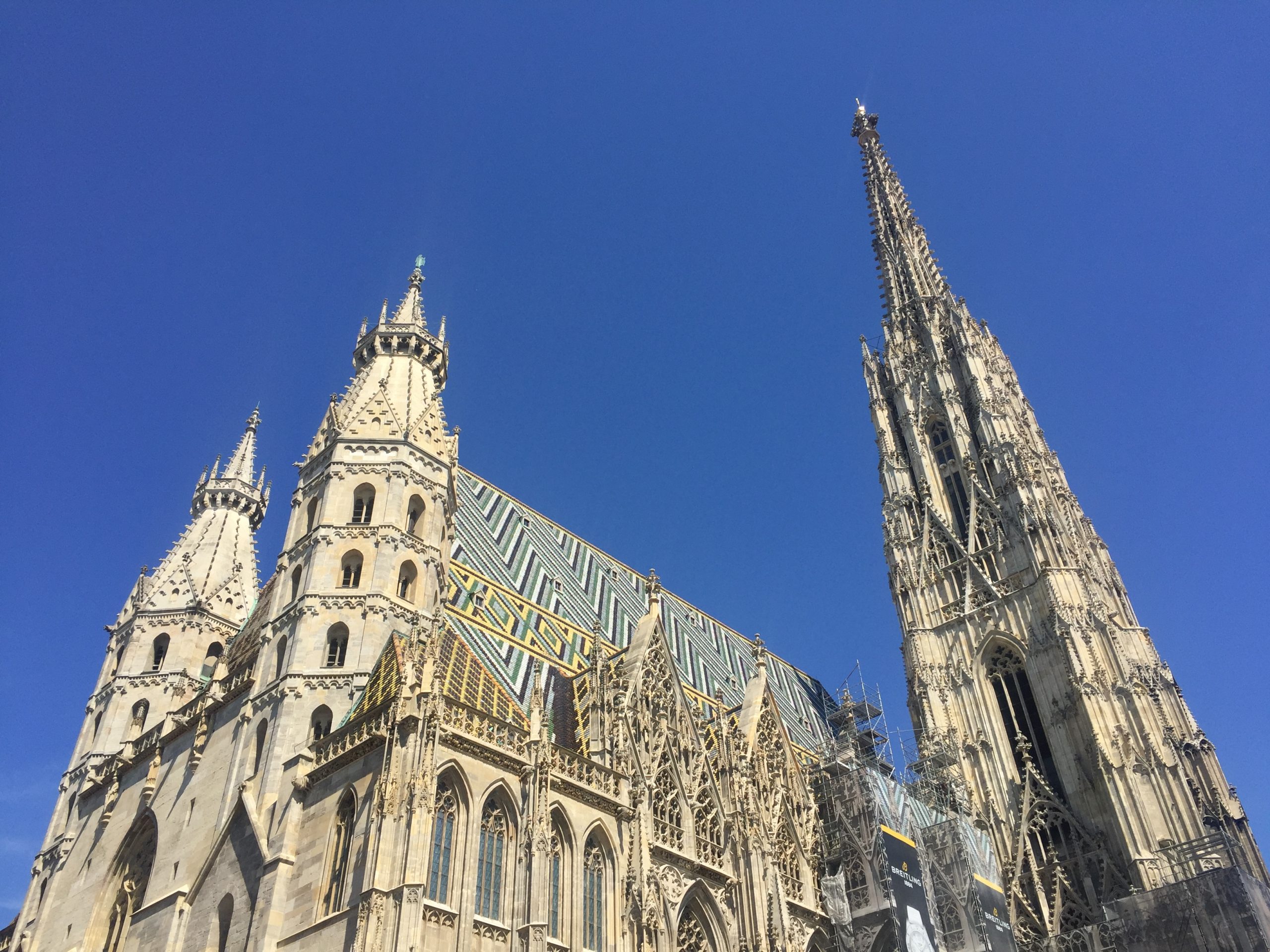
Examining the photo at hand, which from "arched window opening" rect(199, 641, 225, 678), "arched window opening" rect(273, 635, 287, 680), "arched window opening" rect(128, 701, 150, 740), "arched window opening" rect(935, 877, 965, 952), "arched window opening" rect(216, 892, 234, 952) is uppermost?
"arched window opening" rect(199, 641, 225, 678)

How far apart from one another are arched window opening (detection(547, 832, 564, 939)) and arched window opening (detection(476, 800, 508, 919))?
103cm

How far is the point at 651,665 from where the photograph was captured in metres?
28.5

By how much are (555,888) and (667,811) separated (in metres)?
4.75

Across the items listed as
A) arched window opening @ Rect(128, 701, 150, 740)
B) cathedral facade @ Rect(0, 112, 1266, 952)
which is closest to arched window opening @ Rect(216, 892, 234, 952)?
cathedral facade @ Rect(0, 112, 1266, 952)

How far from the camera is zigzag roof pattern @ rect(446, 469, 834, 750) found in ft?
96.3

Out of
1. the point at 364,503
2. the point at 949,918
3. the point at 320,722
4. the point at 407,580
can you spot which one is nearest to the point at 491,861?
the point at 320,722

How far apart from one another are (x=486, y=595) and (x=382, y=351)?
844cm

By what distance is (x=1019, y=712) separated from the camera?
37.9 meters

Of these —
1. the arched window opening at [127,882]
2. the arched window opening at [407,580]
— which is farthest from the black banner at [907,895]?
the arched window opening at [127,882]

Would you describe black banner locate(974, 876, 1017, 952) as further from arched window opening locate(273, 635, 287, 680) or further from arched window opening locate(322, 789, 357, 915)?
arched window opening locate(273, 635, 287, 680)

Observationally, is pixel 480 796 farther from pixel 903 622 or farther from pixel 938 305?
pixel 938 305

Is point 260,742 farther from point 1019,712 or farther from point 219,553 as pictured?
point 1019,712

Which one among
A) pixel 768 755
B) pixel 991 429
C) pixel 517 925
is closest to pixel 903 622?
pixel 991 429

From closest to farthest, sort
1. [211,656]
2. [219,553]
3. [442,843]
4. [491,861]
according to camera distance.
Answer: [442,843], [491,861], [211,656], [219,553]
